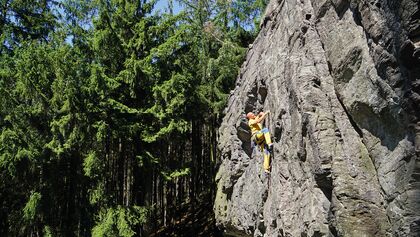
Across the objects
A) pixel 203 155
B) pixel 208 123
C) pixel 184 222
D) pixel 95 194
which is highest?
pixel 208 123

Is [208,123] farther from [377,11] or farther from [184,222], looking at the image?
[377,11]

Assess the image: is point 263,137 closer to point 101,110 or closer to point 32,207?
point 101,110

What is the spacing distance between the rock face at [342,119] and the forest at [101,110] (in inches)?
200

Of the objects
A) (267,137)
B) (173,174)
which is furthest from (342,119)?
(173,174)

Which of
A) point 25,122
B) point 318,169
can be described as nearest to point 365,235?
point 318,169

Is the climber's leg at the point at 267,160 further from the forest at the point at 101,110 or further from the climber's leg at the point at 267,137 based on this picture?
the forest at the point at 101,110

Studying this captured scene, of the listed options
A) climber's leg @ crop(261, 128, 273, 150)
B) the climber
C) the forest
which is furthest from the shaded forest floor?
climber's leg @ crop(261, 128, 273, 150)

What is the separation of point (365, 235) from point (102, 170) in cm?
1003

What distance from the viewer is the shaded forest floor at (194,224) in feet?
58.0

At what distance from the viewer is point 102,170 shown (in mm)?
14188

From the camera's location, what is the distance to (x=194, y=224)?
1819 centimetres

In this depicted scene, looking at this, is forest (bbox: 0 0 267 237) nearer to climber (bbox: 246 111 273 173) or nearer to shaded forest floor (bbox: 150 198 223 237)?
shaded forest floor (bbox: 150 198 223 237)

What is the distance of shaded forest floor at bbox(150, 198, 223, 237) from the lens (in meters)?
17.7

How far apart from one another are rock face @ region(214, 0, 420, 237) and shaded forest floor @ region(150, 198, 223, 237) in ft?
24.1
